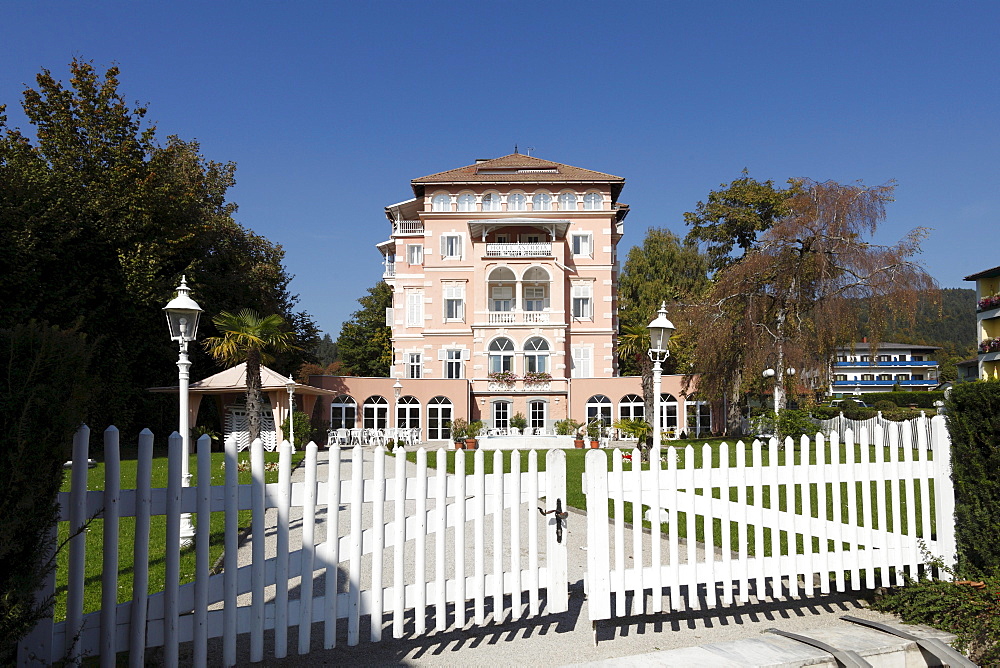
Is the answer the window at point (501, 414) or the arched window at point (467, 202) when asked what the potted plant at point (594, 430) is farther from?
the arched window at point (467, 202)

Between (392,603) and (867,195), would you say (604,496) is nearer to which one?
(392,603)

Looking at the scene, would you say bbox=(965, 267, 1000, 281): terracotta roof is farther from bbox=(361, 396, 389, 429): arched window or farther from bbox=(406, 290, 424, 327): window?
bbox=(361, 396, 389, 429): arched window

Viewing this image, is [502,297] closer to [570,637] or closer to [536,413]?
[536,413]

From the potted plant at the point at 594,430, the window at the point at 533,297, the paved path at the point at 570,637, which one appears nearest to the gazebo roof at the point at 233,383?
the potted plant at the point at 594,430

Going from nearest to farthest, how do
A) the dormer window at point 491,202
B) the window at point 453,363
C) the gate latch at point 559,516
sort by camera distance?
the gate latch at point 559,516, the window at point 453,363, the dormer window at point 491,202

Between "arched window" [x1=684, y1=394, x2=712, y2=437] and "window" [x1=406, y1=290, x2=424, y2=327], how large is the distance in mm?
13605

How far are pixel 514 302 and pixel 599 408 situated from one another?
6.96 meters

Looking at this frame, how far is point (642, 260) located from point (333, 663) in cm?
4398

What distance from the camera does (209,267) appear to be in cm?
3020

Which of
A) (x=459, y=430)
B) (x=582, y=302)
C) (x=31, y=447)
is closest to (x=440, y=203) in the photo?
(x=582, y=302)

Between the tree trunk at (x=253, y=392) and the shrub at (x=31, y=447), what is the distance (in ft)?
60.4

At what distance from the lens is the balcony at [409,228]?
38406mm

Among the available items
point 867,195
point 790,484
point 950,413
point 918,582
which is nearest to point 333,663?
point 790,484

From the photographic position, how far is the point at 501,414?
1357 inches
